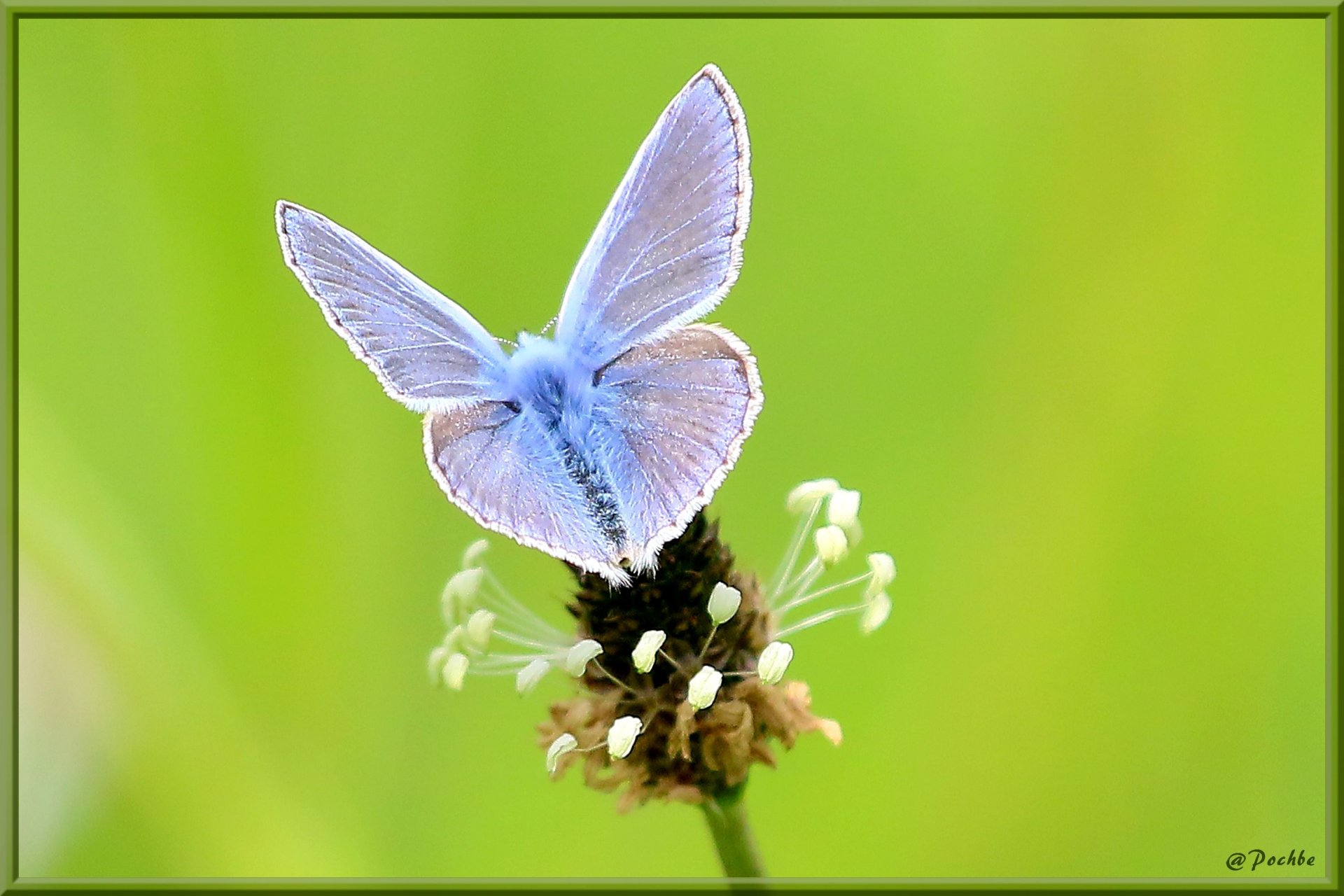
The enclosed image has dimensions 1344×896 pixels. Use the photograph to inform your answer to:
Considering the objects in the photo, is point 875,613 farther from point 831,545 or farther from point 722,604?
point 722,604

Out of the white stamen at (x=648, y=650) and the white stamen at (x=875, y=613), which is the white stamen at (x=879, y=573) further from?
the white stamen at (x=648, y=650)

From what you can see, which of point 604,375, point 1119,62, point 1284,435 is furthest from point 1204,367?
point 604,375

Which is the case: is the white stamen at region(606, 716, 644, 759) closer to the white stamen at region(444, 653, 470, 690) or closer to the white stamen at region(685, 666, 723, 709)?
the white stamen at region(685, 666, 723, 709)

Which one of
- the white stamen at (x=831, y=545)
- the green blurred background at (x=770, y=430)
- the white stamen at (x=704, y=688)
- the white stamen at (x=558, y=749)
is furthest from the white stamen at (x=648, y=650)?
the green blurred background at (x=770, y=430)

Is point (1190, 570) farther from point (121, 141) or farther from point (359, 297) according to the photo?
point (121, 141)

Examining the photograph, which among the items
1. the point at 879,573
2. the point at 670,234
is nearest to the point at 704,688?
the point at 879,573
